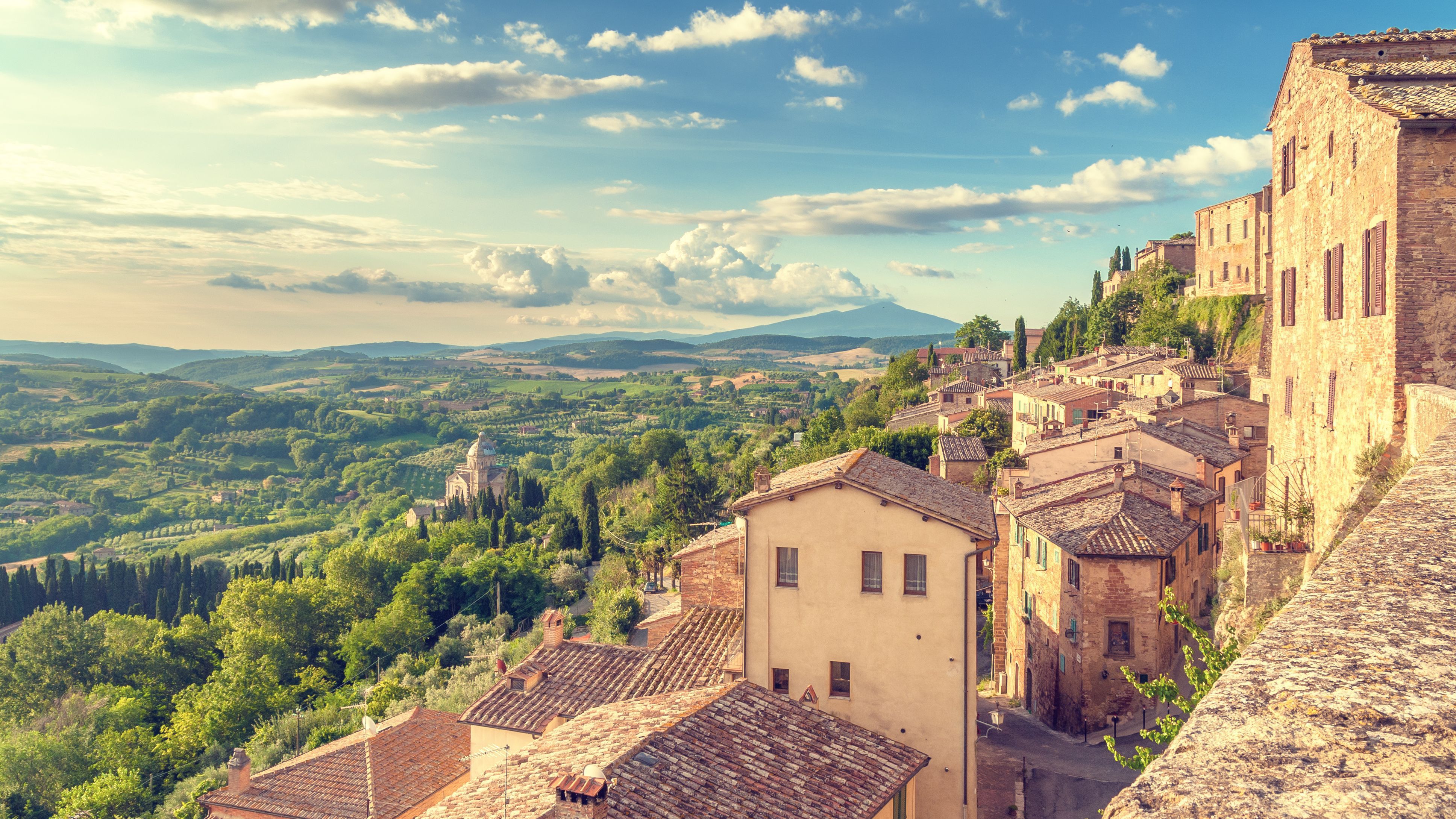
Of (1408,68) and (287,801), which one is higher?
(1408,68)

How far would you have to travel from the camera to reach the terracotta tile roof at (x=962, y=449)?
47406 mm

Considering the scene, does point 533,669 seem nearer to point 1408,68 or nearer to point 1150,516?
point 1150,516

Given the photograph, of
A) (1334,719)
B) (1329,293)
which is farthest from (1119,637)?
(1334,719)

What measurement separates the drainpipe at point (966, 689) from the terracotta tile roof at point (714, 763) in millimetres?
1334

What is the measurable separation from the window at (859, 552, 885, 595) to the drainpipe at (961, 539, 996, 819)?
1.67 m

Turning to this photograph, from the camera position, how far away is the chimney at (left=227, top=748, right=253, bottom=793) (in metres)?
23.4

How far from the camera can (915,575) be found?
17688 mm

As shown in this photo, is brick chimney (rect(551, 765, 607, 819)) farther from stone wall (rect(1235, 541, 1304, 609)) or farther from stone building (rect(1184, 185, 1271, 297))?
stone building (rect(1184, 185, 1271, 297))

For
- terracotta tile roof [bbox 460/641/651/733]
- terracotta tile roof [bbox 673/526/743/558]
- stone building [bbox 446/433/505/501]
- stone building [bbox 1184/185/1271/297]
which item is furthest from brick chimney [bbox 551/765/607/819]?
stone building [bbox 446/433/505/501]

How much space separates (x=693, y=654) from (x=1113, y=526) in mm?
13793

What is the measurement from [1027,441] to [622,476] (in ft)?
224

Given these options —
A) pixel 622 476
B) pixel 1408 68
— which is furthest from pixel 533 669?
pixel 622 476

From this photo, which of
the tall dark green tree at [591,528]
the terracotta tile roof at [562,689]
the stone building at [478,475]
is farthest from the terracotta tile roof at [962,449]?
the stone building at [478,475]

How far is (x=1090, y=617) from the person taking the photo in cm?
2566
